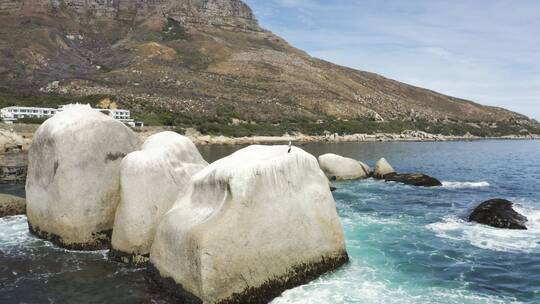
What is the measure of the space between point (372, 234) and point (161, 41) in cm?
18057

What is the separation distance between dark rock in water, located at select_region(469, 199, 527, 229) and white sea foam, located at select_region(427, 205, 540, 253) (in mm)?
367

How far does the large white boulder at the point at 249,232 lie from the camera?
12.3 metres

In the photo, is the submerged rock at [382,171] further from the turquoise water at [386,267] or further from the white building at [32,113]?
the white building at [32,113]

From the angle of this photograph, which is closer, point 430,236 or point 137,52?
point 430,236

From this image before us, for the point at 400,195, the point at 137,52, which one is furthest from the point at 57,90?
the point at 400,195

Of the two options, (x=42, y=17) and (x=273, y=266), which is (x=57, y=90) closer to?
(x=42, y=17)

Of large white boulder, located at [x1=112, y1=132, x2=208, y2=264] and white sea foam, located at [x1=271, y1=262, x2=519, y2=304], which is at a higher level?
large white boulder, located at [x1=112, y1=132, x2=208, y2=264]

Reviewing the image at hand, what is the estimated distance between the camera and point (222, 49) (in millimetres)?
174750

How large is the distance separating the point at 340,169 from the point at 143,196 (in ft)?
83.3

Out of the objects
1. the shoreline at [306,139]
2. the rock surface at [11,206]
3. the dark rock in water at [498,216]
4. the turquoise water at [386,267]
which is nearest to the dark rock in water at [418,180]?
the turquoise water at [386,267]

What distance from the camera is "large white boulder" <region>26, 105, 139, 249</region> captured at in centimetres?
1753

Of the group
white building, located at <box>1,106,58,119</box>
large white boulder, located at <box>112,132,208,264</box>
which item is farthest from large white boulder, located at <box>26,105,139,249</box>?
white building, located at <box>1,106,58,119</box>

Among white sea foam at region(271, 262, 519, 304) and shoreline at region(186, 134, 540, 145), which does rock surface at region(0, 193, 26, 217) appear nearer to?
white sea foam at region(271, 262, 519, 304)

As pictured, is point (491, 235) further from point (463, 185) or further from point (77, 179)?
point (463, 185)
